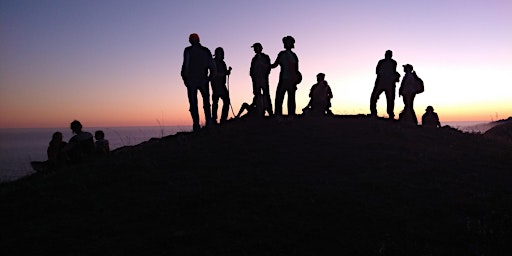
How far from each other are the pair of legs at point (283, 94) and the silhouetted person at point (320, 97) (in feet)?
6.05

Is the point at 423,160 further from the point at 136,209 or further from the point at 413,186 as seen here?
the point at 136,209

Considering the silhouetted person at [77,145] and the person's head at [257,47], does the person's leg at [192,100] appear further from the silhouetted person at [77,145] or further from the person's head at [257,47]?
the silhouetted person at [77,145]

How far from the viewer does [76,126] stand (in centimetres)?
1201

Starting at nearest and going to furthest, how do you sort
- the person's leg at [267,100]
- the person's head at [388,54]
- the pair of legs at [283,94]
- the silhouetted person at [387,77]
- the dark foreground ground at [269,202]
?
the dark foreground ground at [269,202]
the pair of legs at [283,94]
the person's leg at [267,100]
the silhouetted person at [387,77]
the person's head at [388,54]

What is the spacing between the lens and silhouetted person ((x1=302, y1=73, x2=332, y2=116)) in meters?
17.1

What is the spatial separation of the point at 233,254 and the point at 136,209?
2.38m

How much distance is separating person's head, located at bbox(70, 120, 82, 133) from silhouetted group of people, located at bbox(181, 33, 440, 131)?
3.26 meters

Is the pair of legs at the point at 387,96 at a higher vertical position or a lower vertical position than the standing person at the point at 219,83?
lower

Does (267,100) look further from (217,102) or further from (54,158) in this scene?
(54,158)

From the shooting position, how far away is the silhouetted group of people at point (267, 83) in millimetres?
13539

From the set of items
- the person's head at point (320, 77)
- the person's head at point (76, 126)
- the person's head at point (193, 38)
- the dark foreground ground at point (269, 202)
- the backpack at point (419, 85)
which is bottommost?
the dark foreground ground at point (269, 202)

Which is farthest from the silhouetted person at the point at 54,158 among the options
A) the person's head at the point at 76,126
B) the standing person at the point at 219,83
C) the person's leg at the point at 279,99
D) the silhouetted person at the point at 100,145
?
the person's leg at the point at 279,99

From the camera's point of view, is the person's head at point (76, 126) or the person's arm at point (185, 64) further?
the person's arm at point (185, 64)

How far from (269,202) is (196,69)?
22.5ft
